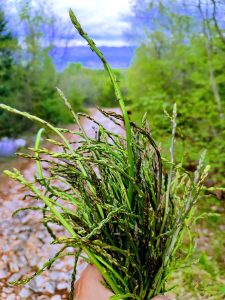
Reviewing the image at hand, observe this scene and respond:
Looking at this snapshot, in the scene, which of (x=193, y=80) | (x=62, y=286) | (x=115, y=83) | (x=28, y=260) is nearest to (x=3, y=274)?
(x=28, y=260)

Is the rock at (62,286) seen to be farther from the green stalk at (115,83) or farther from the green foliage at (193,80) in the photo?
the green stalk at (115,83)

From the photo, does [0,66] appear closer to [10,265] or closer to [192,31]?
[192,31]

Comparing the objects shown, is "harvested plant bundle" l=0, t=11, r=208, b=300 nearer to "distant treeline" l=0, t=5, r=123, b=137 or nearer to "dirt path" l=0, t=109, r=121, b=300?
"dirt path" l=0, t=109, r=121, b=300

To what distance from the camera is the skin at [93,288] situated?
1.35 metres

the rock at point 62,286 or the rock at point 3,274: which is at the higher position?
the rock at point 3,274

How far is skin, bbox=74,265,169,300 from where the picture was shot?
4.43 feet

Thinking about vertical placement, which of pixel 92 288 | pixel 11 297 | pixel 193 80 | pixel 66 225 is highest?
pixel 193 80

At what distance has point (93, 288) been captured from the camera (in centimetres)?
136

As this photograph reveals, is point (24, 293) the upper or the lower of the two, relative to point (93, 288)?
lower

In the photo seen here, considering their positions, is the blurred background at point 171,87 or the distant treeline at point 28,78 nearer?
the blurred background at point 171,87

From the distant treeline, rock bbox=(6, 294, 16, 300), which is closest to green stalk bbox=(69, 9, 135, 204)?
rock bbox=(6, 294, 16, 300)

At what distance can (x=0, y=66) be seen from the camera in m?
9.92

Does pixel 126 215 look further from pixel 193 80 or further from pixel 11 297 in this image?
pixel 193 80

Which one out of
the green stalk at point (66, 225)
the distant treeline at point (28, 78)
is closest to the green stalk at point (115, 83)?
the green stalk at point (66, 225)
